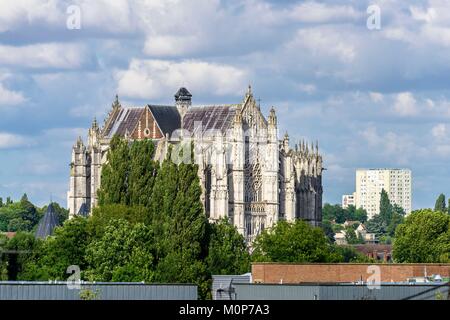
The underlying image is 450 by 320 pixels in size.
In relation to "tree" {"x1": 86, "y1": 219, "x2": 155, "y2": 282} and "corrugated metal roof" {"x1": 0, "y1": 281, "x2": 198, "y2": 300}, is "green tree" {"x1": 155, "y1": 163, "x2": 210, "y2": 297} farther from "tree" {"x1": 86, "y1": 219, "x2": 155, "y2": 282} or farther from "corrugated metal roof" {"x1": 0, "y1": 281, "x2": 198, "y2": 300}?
"corrugated metal roof" {"x1": 0, "y1": 281, "x2": 198, "y2": 300}

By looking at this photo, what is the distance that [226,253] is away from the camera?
15650 cm

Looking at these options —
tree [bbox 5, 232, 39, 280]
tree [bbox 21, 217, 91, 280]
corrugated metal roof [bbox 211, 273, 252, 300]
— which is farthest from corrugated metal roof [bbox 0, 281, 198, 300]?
tree [bbox 5, 232, 39, 280]

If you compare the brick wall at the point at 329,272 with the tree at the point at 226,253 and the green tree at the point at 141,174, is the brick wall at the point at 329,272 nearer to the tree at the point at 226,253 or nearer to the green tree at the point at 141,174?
the tree at the point at 226,253

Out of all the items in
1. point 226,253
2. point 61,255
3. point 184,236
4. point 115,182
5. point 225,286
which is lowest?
point 225,286

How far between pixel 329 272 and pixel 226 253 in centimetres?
4285

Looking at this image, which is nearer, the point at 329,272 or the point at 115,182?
the point at 329,272

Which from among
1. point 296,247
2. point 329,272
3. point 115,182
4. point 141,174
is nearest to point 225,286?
point 329,272

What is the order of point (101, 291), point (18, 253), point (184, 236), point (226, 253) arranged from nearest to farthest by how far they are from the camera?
point (101, 291) → point (18, 253) → point (184, 236) → point (226, 253)

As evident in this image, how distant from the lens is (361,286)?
90.8 meters

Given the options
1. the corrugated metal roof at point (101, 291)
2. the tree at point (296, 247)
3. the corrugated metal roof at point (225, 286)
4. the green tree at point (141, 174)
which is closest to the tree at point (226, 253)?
the tree at point (296, 247)

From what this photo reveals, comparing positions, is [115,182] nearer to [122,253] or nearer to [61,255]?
[61,255]
